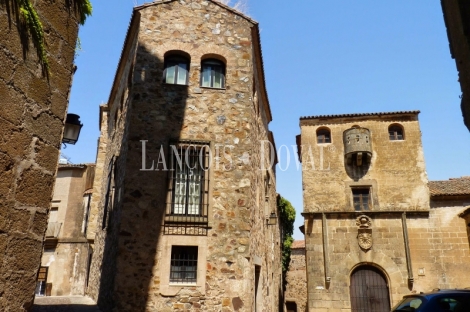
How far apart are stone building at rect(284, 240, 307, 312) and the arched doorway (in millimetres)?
8258

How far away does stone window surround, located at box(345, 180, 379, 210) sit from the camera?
17.6 m

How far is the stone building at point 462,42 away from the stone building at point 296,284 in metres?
23.4

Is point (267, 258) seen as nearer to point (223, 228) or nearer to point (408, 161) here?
point (223, 228)

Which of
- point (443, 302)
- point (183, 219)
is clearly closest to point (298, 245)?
point (183, 219)

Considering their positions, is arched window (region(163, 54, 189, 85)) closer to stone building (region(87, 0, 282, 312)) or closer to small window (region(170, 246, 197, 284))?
stone building (region(87, 0, 282, 312))

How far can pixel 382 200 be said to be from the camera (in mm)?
17609

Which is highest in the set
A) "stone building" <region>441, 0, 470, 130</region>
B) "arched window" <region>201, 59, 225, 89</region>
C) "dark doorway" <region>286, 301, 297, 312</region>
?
"arched window" <region>201, 59, 225, 89</region>

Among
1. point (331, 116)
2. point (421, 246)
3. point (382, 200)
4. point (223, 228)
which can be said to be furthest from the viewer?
point (331, 116)

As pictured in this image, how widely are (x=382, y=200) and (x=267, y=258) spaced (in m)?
7.73

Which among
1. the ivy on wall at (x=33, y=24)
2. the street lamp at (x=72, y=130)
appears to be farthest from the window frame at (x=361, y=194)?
the ivy on wall at (x=33, y=24)

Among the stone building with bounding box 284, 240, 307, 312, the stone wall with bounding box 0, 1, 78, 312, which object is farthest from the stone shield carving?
the stone wall with bounding box 0, 1, 78, 312

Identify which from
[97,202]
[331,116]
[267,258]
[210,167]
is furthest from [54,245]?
[331,116]

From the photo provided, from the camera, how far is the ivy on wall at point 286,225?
20875 millimetres

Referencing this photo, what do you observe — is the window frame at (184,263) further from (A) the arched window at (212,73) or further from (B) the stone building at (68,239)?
(B) the stone building at (68,239)
